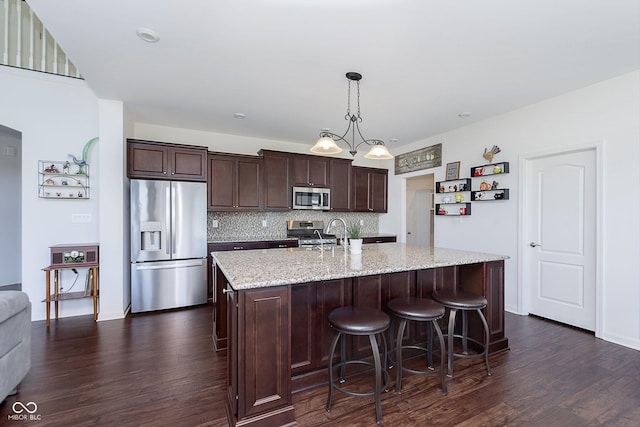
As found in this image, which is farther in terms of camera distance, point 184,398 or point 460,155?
point 460,155

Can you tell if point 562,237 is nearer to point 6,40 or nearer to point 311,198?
point 311,198

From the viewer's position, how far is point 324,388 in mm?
2111

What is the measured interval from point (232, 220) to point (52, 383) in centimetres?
305

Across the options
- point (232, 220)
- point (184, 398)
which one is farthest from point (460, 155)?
point (184, 398)

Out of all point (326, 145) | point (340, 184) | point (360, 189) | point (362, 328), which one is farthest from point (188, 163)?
point (362, 328)

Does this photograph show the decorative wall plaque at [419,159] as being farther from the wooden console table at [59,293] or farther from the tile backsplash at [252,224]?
the wooden console table at [59,293]

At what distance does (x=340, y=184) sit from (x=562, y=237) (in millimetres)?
3383

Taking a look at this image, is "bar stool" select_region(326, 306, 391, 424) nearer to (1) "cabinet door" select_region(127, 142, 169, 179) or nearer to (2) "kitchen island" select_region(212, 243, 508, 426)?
(2) "kitchen island" select_region(212, 243, 508, 426)

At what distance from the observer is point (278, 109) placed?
3742 mm

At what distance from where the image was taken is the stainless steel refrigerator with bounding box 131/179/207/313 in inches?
143

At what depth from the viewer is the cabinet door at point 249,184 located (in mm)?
4613

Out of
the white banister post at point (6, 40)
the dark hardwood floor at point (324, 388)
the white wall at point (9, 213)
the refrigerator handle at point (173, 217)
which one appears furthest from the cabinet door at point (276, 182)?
the white wall at point (9, 213)

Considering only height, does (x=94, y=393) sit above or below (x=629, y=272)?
below

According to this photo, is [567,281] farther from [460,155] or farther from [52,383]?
[52,383]
